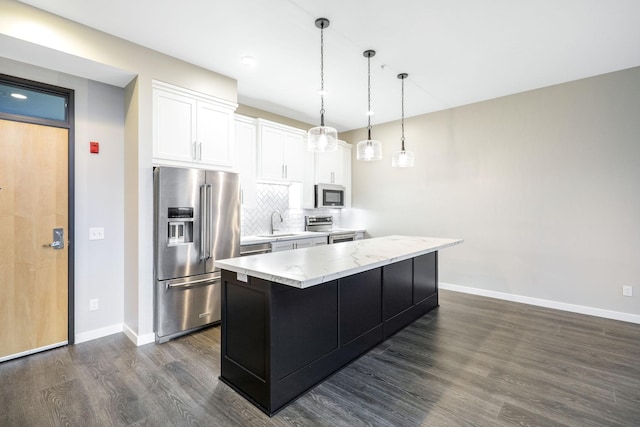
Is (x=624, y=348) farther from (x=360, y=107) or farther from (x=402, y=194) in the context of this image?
(x=360, y=107)

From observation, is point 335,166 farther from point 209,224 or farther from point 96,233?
point 96,233

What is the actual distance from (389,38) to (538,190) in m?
2.91

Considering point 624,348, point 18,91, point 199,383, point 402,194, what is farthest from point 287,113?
point 624,348

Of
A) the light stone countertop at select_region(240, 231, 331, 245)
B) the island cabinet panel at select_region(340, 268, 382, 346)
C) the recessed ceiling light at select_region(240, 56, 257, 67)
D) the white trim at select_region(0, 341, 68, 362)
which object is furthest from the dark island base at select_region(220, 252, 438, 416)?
the recessed ceiling light at select_region(240, 56, 257, 67)

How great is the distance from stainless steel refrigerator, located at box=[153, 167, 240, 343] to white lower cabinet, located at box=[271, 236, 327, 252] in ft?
2.62

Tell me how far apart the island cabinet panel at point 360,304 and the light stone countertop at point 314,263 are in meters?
0.23

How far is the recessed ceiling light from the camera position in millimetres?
3217

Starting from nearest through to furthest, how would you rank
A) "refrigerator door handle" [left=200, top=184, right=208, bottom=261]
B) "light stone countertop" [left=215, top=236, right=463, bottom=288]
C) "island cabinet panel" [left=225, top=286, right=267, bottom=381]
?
1. "light stone countertop" [left=215, top=236, right=463, bottom=288]
2. "island cabinet panel" [left=225, top=286, right=267, bottom=381]
3. "refrigerator door handle" [left=200, top=184, right=208, bottom=261]

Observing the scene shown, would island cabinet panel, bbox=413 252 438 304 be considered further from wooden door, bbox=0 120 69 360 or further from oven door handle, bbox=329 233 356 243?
wooden door, bbox=0 120 69 360

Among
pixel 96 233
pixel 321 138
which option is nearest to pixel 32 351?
pixel 96 233

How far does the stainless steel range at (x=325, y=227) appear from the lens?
5251mm

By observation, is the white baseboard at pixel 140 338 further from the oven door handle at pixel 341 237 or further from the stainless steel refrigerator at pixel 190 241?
the oven door handle at pixel 341 237

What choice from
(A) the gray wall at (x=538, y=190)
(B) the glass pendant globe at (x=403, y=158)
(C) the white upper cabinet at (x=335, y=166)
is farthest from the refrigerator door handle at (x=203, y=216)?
(A) the gray wall at (x=538, y=190)

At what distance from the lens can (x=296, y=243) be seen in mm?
4527
